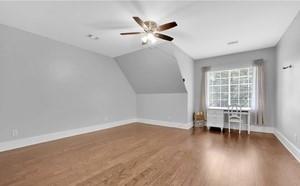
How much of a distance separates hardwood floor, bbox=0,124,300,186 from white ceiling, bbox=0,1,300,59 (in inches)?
104

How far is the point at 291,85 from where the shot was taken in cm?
291

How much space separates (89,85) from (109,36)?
1877 millimetres

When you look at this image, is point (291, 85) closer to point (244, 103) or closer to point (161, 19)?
point (244, 103)

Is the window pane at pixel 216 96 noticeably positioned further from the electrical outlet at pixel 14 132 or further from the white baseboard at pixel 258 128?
the electrical outlet at pixel 14 132

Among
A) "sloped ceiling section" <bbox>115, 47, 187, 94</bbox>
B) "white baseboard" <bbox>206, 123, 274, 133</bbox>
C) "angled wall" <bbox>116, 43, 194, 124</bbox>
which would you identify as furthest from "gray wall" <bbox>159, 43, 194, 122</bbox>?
"white baseboard" <bbox>206, 123, 274, 133</bbox>

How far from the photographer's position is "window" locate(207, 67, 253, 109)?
4742 mm

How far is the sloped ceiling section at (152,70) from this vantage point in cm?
445

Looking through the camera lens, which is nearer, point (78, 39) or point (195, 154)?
point (195, 154)

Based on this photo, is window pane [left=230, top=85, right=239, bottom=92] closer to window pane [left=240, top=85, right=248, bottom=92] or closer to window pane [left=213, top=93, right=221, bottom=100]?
window pane [left=240, top=85, right=248, bottom=92]

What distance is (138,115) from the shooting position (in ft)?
Result: 20.9

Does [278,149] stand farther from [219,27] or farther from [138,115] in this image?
[138,115]

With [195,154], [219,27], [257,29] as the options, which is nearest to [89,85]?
[195,154]

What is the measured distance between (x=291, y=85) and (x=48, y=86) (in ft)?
18.5

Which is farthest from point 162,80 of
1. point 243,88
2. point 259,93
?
point 259,93
